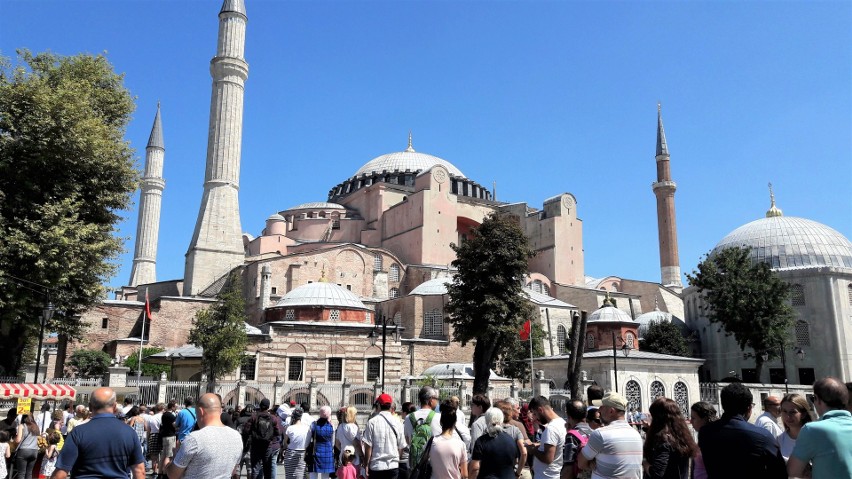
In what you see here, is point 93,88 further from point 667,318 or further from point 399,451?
point 667,318

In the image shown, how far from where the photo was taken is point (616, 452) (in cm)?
417

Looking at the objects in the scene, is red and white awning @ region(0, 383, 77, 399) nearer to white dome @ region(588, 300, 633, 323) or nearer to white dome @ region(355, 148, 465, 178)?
white dome @ region(588, 300, 633, 323)

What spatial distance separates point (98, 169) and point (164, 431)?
11.6m

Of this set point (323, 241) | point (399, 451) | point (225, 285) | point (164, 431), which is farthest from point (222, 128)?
point (399, 451)

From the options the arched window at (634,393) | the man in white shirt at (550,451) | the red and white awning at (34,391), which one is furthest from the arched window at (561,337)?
the man in white shirt at (550,451)

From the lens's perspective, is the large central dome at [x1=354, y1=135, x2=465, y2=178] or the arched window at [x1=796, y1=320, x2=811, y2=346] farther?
the large central dome at [x1=354, y1=135, x2=465, y2=178]

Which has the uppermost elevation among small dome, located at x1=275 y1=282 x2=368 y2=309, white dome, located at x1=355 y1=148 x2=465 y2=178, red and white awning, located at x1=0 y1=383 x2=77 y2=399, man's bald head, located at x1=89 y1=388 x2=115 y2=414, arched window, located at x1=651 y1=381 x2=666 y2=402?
white dome, located at x1=355 y1=148 x2=465 y2=178

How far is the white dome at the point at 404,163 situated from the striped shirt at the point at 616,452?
47.6 meters

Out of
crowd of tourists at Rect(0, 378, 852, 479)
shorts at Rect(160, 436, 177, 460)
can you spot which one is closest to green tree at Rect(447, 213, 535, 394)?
shorts at Rect(160, 436, 177, 460)

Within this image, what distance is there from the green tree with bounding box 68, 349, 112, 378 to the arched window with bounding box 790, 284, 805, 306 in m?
32.3

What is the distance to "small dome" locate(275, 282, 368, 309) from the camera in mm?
29328

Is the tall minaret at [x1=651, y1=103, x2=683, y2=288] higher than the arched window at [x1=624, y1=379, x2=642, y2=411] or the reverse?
higher

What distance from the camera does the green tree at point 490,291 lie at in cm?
2286

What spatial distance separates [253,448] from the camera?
8.05 metres
